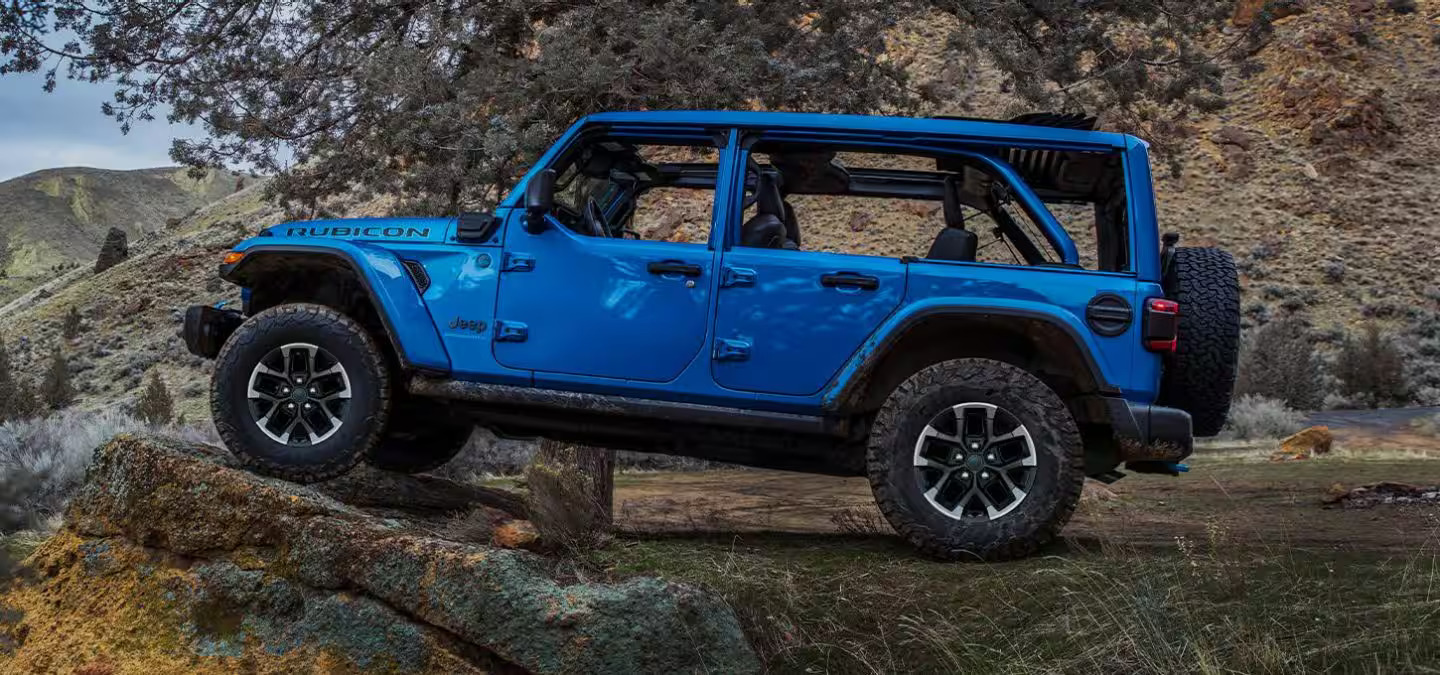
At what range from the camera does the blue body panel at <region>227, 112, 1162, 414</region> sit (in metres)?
5.52

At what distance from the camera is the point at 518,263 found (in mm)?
5859

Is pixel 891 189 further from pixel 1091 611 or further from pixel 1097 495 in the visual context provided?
pixel 1097 495

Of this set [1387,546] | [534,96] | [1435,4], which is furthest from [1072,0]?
[1435,4]

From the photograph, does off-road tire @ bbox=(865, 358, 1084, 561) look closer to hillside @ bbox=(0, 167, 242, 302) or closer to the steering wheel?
the steering wheel

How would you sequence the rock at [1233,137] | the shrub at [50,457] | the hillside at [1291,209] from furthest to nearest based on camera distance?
the rock at [1233,137], the hillside at [1291,209], the shrub at [50,457]

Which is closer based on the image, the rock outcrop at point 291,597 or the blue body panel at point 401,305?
the rock outcrop at point 291,597

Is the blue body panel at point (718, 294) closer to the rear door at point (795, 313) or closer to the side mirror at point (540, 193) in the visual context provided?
the rear door at point (795, 313)

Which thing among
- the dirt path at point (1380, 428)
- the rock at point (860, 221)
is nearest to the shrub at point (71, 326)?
the rock at point (860, 221)

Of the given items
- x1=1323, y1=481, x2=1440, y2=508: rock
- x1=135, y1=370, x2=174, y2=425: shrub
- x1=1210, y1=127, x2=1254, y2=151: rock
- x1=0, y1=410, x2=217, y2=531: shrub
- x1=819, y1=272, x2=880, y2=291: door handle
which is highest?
x1=1210, y1=127, x2=1254, y2=151: rock

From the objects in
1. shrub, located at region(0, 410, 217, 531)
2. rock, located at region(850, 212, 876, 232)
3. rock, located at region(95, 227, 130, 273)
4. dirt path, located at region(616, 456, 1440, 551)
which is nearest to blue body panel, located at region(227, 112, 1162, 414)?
dirt path, located at region(616, 456, 1440, 551)

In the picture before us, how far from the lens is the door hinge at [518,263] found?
5852mm

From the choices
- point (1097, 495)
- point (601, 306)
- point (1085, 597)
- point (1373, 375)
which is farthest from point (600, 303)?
point (1373, 375)

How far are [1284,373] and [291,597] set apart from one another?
20.2 m

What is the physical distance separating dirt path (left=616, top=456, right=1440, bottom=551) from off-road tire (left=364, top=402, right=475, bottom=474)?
1.12 metres
